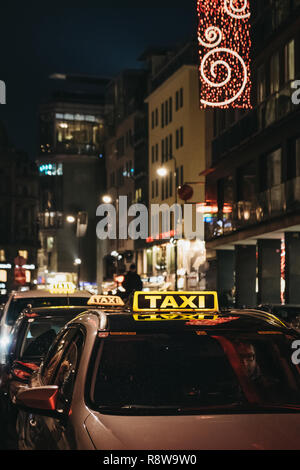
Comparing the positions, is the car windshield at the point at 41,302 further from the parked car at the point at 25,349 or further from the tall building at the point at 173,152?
the tall building at the point at 173,152

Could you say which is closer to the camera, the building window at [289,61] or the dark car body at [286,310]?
the dark car body at [286,310]

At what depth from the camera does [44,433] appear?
5465 millimetres

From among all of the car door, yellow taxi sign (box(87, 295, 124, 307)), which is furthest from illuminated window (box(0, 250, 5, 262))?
the car door

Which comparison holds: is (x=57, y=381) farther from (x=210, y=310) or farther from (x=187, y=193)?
(x=187, y=193)

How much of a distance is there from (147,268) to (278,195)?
44.7m

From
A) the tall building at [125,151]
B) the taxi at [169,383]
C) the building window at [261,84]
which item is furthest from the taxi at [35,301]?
the tall building at [125,151]

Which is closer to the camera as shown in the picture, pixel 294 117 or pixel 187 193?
pixel 294 117

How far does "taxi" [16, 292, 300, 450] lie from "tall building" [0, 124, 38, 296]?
11563 centimetres

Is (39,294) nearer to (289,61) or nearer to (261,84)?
(289,61)

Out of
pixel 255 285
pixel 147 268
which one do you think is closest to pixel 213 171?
pixel 255 285

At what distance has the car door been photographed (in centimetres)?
509

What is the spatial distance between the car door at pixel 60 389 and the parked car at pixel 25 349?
1.69 metres

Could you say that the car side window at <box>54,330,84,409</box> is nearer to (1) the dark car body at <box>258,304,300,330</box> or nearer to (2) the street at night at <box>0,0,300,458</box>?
(2) the street at night at <box>0,0,300,458</box>

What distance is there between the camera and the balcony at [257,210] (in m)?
35.1
